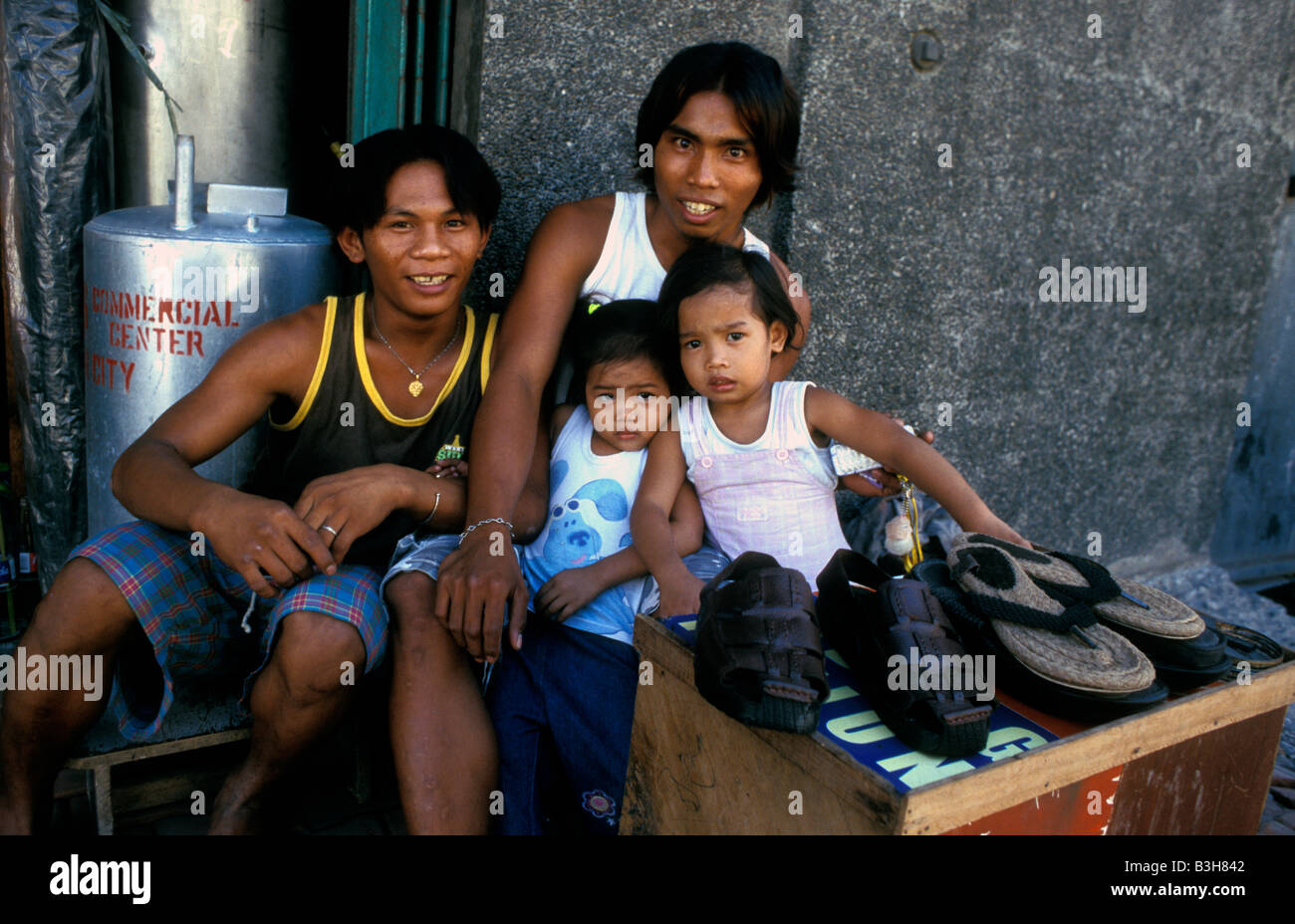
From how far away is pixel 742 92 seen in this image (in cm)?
230

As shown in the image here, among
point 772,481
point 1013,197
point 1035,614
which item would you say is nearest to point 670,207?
point 772,481

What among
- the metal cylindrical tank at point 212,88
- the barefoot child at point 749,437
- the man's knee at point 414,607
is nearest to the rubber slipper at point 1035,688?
the barefoot child at point 749,437

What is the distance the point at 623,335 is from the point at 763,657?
1.11 metres

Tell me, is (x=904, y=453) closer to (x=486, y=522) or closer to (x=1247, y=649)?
(x=1247, y=649)

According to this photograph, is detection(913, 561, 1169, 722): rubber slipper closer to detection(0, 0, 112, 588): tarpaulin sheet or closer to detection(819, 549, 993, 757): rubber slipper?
detection(819, 549, 993, 757): rubber slipper

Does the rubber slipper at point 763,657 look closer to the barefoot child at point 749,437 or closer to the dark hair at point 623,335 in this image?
the barefoot child at point 749,437

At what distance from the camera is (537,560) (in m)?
2.31

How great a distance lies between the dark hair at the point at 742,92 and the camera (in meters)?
2.31

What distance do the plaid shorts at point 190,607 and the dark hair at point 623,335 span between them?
2.47 feet

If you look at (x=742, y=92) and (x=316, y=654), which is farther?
(x=742, y=92)

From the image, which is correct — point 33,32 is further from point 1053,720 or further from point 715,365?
point 1053,720

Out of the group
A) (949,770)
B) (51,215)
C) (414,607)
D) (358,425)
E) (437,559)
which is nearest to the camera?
(949,770)

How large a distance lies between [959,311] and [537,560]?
7.08 ft
